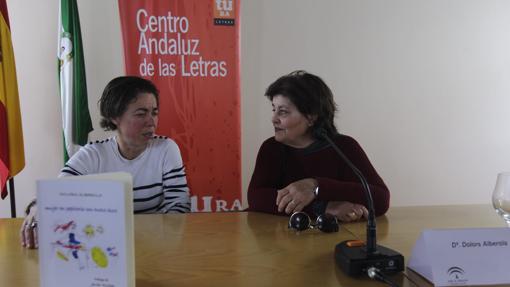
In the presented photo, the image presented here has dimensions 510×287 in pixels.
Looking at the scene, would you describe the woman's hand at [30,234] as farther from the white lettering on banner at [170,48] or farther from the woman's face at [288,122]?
the white lettering on banner at [170,48]

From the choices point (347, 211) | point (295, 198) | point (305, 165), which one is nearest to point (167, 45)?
point (305, 165)

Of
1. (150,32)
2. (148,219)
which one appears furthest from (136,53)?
(148,219)

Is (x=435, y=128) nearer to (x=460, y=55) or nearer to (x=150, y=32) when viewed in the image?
(x=460, y=55)

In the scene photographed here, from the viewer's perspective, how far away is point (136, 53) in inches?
102

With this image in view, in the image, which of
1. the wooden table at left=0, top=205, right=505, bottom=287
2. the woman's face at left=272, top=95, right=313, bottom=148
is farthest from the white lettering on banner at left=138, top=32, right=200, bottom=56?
the wooden table at left=0, top=205, right=505, bottom=287

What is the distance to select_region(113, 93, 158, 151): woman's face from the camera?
71.6 inches

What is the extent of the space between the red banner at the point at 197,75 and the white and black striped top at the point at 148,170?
2.56 ft

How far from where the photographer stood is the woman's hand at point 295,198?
4.44ft

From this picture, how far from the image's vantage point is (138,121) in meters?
1.82

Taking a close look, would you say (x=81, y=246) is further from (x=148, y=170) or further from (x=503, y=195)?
(x=148, y=170)

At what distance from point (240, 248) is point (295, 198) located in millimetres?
346

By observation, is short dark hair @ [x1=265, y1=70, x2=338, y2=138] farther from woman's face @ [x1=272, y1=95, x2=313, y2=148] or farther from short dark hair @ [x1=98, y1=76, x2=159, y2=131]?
short dark hair @ [x1=98, y1=76, x2=159, y2=131]

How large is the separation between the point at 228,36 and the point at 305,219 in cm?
172

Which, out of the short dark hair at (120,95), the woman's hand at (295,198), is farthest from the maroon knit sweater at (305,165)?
the short dark hair at (120,95)
